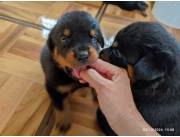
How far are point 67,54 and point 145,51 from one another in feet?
0.98

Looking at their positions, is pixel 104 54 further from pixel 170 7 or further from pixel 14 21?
pixel 170 7

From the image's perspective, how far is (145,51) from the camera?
90 cm

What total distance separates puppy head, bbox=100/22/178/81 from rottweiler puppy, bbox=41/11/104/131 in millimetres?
106

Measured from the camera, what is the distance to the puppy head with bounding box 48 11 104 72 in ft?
3.24

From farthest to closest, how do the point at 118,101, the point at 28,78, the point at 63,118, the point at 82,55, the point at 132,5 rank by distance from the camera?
the point at 132,5
the point at 28,78
the point at 63,118
the point at 82,55
the point at 118,101

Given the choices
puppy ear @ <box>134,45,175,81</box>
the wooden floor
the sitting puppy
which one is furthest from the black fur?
puppy ear @ <box>134,45,175,81</box>

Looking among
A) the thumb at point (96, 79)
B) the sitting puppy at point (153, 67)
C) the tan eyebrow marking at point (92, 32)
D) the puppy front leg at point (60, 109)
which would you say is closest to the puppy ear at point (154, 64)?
the sitting puppy at point (153, 67)

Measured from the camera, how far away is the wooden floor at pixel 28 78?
1243 mm

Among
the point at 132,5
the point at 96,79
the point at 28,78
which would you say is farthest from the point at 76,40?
the point at 132,5

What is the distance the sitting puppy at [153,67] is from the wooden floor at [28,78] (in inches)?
13.4

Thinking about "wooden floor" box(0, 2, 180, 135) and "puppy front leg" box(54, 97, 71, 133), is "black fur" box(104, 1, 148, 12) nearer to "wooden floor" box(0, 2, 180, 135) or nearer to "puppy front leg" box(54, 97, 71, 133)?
"wooden floor" box(0, 2, 180, 135)

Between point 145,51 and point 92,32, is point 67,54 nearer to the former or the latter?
point 92,32

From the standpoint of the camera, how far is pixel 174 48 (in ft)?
3.03

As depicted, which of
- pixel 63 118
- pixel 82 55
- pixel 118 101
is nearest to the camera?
pixel 118 101
